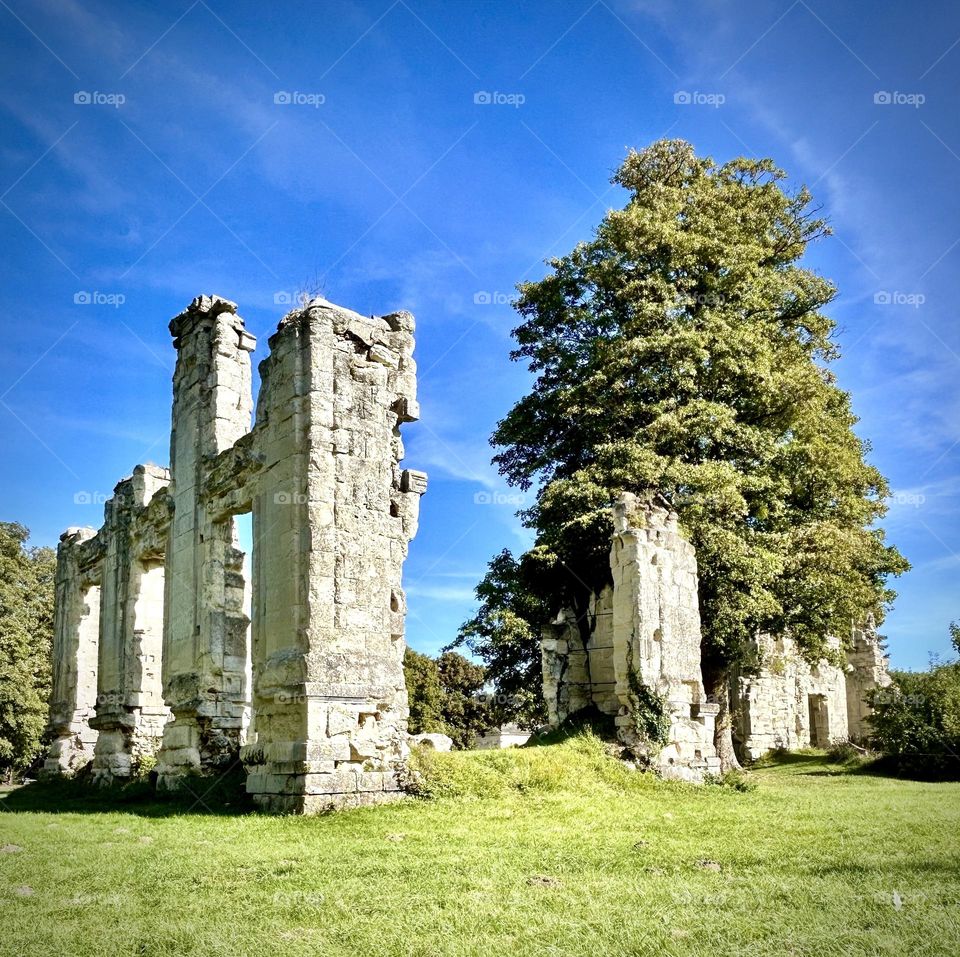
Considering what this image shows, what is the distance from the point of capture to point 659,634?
15438mm

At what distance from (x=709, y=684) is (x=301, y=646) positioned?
1185 cm

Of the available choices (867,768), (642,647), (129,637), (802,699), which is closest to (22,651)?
(129,637)

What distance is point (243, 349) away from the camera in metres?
16.5

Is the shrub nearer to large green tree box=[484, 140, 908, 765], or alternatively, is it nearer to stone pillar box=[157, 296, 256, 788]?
large green tree box=[484, 140, 908, 765]

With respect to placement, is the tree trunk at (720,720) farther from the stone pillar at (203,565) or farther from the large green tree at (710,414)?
the stone pillar at (203,565)

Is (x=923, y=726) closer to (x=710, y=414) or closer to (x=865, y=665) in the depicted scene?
(x=710, y=414)

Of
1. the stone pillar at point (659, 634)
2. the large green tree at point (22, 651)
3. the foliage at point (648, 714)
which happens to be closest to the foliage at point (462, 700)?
the large green tree at point (22, 651)

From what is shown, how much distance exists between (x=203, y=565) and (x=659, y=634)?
7.97 meters

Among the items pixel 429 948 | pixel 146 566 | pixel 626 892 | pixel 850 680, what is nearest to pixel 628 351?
pixel 146 566

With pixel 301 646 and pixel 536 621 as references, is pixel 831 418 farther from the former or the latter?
pixel 301 646

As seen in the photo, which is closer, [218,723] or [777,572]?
[218,723]

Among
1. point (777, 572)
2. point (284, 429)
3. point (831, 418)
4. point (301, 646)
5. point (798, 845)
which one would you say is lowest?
point (798, 845)

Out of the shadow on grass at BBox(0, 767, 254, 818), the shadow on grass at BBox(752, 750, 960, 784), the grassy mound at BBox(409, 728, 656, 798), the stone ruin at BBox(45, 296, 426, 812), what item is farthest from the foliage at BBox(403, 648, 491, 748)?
the grassy mound at BBox(409, 728, 656, 798)

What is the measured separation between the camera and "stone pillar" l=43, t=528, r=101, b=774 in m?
19.8
